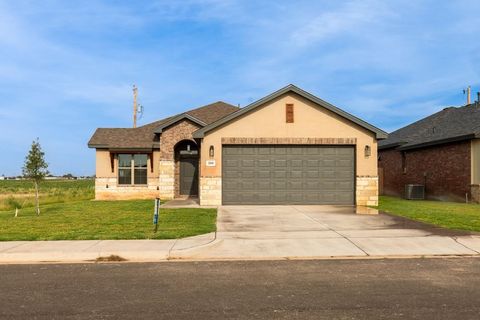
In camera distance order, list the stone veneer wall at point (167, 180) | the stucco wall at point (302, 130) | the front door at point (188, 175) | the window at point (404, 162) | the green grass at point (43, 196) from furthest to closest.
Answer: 1. the window at point (404, 162)
2. the front door at point (188, 175)
3. the stone veneer wall at point (167, 180)
4. the green grass at point (43, 196)
5. the stucco wall at point (302, 130)

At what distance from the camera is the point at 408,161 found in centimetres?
2742

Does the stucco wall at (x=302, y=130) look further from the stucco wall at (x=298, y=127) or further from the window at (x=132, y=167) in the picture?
the window at (x=132, y=167)

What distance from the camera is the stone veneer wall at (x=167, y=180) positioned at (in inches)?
926

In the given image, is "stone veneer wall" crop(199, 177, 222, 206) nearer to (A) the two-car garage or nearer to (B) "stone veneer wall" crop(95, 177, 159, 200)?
(A) the two-car garage

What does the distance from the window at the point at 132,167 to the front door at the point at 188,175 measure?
2.13 metres

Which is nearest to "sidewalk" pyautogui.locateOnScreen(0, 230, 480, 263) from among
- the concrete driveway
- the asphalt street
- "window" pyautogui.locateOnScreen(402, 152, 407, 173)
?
the concrete driveway

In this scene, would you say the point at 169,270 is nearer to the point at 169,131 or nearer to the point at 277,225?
the point at 277,225

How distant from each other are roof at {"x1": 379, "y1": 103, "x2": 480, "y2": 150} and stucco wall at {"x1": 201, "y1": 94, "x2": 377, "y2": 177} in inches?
224

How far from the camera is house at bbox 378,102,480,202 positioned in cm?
2105

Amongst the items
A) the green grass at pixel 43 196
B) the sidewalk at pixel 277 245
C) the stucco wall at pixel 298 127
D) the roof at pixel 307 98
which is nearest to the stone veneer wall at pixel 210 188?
the stucco wall at pixel 298 127

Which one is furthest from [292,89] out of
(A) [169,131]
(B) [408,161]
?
(B) [408,161]

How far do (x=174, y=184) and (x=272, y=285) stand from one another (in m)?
17.6

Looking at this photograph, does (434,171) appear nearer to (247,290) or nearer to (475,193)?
(475,193)

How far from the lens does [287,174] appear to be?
19188 millimetres
